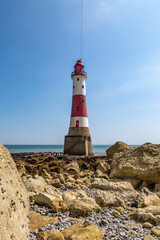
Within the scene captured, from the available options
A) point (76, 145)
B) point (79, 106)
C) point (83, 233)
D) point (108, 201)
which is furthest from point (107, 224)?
point (79, 106)

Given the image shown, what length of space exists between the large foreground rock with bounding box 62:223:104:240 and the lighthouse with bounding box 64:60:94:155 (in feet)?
64.8

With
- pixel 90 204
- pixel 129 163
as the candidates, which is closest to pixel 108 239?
pixel 90 204

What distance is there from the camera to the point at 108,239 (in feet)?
8.95

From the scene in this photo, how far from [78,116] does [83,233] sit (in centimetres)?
2311

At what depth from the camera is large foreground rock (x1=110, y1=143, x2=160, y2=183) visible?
268 inches

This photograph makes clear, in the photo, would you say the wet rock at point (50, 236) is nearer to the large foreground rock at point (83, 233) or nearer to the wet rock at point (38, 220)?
the large foreground rock at point (83, 233)

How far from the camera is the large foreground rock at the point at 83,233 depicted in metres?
2.58

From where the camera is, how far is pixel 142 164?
7.21m

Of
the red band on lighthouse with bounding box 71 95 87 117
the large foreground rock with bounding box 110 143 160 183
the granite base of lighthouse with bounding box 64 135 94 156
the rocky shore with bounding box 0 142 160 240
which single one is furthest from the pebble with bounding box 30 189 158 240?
the red band on lighthouse with bounding box 71 95 87 117

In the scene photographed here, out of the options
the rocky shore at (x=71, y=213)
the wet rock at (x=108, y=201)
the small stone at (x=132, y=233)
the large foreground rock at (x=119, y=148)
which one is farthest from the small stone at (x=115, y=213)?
the large foreground rock at (x=119, y=148)

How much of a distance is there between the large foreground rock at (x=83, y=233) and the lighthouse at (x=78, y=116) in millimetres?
19749

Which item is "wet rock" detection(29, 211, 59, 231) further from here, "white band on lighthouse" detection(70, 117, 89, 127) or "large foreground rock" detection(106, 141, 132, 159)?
"white band on lighthouse" detection(70, 117, 89, 127)

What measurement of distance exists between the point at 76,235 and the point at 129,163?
5.27 meters

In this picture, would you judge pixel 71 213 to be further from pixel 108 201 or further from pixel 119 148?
pixel 119 148
